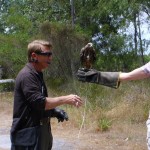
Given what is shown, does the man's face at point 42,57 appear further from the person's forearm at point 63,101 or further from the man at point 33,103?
the person's forearm at point 63,101

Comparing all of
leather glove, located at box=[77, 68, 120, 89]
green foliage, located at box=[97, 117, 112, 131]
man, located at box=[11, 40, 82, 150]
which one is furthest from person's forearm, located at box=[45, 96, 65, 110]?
green foliage, located at box=[97, 117, 112, 131]

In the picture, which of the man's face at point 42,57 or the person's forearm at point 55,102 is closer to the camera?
the person's forearm at point 55,102

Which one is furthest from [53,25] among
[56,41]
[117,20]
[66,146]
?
[66,146]

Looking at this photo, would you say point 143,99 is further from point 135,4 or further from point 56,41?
point 56,41

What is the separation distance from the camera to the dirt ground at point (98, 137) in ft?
27.0

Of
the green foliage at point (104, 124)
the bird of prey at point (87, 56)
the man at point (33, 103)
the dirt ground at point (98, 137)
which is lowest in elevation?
Result: the dirt ground at point (98, 137)

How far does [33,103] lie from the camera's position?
3.74 meters

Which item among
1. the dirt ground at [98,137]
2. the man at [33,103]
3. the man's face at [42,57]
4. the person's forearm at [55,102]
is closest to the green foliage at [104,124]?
the dirt ground at [98,137]

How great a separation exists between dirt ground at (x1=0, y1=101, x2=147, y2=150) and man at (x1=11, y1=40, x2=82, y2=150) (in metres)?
4.27

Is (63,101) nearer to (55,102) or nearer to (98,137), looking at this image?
(55,102)

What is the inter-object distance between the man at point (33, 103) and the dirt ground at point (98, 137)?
168 inches

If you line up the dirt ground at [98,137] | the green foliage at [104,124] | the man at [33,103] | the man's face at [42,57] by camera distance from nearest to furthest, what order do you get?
the man at [33,103], the man's face at [42,57], the dirt ground at [98,137], the green foliage at [104,124]

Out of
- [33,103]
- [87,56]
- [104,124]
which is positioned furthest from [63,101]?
[104,124]

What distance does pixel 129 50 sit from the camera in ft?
82.5
